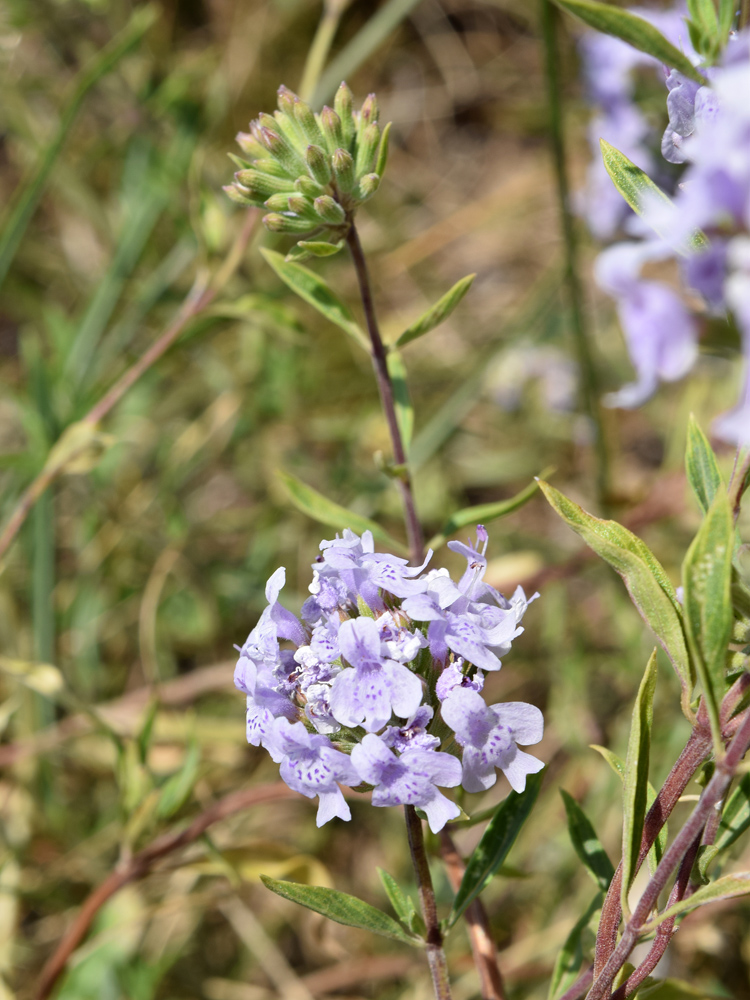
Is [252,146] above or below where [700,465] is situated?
above

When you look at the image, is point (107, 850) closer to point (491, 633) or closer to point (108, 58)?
point (491, 633)

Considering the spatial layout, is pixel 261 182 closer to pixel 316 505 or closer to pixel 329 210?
pixel 329 210

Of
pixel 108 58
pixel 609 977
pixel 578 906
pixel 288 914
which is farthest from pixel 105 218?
pixel 609 977

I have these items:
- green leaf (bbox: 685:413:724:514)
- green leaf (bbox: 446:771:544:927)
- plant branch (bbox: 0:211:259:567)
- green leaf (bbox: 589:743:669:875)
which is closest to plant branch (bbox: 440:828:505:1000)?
green leaf (bbox: 446:771:544:927)

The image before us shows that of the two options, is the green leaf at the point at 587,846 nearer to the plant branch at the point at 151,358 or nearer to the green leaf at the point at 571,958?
the green leaf at the point at 571,958

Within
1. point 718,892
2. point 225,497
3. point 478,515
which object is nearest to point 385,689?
point 718,892
